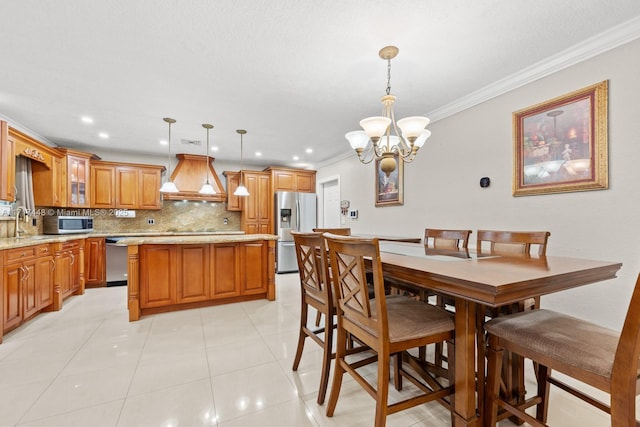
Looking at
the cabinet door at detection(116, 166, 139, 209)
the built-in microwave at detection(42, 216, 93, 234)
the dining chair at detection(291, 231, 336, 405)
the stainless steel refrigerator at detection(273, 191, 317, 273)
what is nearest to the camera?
the dining chair at detection(291, 231, 336, 405)

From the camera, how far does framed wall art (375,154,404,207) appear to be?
391 centimetres

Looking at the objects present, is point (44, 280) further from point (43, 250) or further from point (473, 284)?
point (473, 284)

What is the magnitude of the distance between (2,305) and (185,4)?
9.96 feet

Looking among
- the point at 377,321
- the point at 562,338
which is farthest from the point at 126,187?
the point at 562,338

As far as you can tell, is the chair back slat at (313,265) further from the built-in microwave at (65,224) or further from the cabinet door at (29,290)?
the built-in microwave at (65,224)

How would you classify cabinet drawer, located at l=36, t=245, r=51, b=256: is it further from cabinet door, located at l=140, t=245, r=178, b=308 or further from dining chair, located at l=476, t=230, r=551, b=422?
dining chair, located at l=476, t=230, r=551, b=422

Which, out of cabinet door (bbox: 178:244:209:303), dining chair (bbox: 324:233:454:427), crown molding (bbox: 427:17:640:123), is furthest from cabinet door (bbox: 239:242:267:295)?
crown molding (bbox: 427:17:640:123)

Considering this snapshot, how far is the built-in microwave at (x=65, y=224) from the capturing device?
13.8 ft

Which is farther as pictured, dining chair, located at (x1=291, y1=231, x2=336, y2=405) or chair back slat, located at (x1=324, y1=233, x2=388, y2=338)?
dining chair, located at (x1=291, y1=231, x2=336, y2=405)

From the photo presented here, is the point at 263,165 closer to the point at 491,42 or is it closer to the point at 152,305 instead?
the point at 152,305

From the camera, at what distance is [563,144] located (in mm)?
2258

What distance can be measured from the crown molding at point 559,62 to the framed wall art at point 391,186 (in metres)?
1.07

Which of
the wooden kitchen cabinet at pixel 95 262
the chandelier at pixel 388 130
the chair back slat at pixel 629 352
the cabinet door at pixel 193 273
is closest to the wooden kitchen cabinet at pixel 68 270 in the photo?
the wooden kitchen cabinet at pixel 95 262

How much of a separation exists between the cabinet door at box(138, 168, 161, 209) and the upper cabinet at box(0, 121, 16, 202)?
2102 millimetres
